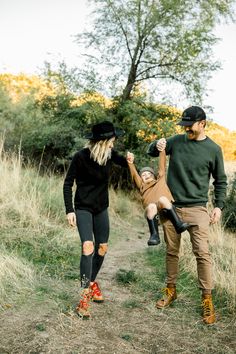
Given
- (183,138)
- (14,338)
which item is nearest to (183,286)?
(183,138)

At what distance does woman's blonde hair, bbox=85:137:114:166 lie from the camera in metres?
4.15

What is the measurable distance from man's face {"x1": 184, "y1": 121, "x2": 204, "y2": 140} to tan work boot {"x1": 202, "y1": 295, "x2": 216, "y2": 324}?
66.2 inches

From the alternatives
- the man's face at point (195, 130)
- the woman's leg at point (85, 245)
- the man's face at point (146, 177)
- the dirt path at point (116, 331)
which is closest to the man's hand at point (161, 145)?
the man's face at point (195, 130)

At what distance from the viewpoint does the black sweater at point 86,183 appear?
164 inches

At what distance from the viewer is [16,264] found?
487 cm

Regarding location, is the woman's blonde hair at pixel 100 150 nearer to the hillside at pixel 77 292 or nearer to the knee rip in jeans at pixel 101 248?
the knee rip in jeans at pixel 101 248

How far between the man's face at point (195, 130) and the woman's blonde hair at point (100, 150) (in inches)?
32.5

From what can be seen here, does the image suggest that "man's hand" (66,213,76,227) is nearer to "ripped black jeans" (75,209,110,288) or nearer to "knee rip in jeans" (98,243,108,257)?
"ripped black jeans" (75,209,110,288)

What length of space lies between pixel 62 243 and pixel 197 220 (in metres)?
2.64

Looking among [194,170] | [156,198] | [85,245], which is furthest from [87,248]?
[194,170]

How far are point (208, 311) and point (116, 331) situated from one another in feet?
3.35

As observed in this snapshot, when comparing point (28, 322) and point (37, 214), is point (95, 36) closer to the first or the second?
point (37, 214)

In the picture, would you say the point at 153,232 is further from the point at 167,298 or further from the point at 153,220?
the point at 167,298

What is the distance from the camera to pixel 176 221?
4309mm
